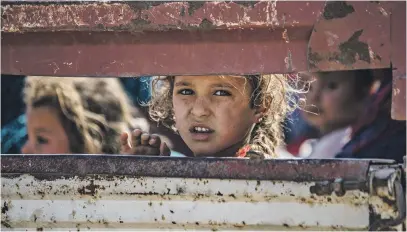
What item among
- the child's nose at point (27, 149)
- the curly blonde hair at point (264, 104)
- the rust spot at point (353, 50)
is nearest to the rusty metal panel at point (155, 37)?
the rust spot at point (353, 50)

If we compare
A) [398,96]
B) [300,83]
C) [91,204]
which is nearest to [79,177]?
[91,204]

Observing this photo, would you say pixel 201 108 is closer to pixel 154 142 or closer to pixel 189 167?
pixel 154 142

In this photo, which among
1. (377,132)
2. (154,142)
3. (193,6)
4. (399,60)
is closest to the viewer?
(399,60)

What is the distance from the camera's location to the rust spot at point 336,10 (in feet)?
7.02

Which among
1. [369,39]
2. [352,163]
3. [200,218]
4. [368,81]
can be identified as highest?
[368,81]

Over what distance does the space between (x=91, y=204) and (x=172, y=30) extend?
534 millimetres

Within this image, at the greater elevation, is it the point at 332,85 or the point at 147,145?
the point at 332,85

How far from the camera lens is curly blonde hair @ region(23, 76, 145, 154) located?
14.4 ft

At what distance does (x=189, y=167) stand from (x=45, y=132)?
7.24 feet

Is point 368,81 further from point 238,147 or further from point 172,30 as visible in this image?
point 172,30

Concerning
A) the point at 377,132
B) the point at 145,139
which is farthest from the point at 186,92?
the point at 377,132

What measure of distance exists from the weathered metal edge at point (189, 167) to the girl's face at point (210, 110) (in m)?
1.03

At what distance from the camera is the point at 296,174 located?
2.13 meters

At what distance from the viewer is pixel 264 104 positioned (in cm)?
359
